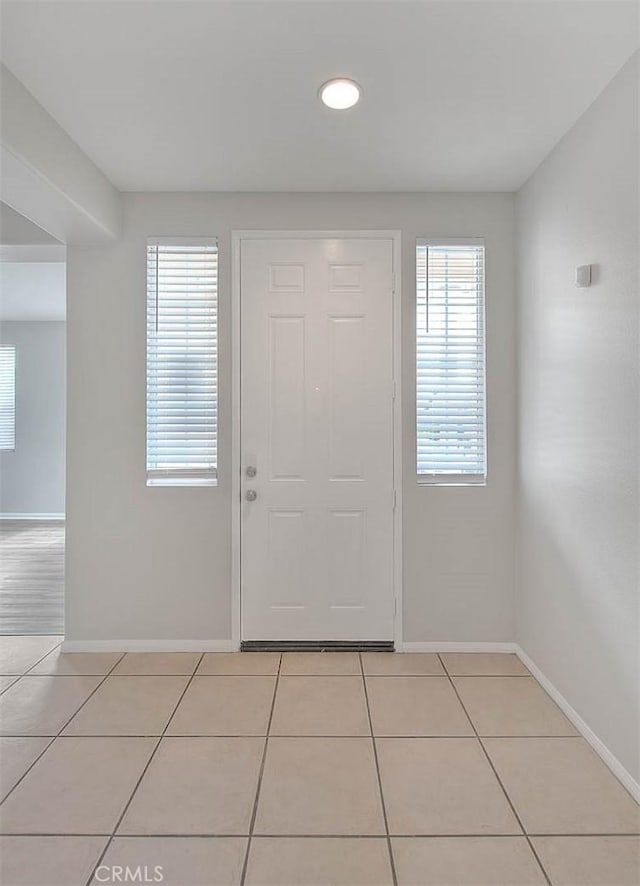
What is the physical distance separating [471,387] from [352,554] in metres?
1.20

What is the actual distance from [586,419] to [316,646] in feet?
6.34

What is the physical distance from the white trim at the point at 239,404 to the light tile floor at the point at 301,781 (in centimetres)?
40

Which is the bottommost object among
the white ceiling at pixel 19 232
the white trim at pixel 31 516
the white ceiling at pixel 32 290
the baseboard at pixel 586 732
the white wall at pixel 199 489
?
the baseboard at pixel 586 732

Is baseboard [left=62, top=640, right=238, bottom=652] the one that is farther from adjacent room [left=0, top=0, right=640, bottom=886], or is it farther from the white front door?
the white front door

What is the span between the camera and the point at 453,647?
317cm

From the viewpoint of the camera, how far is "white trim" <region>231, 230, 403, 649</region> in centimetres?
315

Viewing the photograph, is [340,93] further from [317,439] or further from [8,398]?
[8,398]

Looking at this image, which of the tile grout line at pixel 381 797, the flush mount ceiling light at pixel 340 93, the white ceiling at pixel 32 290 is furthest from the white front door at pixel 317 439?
the white ceiling at pixel 32 290

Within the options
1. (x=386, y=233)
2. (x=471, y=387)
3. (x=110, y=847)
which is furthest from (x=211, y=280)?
(x=110, y=847)

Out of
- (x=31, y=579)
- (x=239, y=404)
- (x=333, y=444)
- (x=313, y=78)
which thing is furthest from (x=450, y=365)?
(x=31, y=579)

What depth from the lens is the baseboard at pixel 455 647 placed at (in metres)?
3.16

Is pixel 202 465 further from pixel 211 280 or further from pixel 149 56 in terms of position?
pixel 149 56

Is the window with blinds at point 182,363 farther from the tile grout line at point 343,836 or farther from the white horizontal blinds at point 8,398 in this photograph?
the white horizontal blinds at point 8,398

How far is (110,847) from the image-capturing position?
172cm
